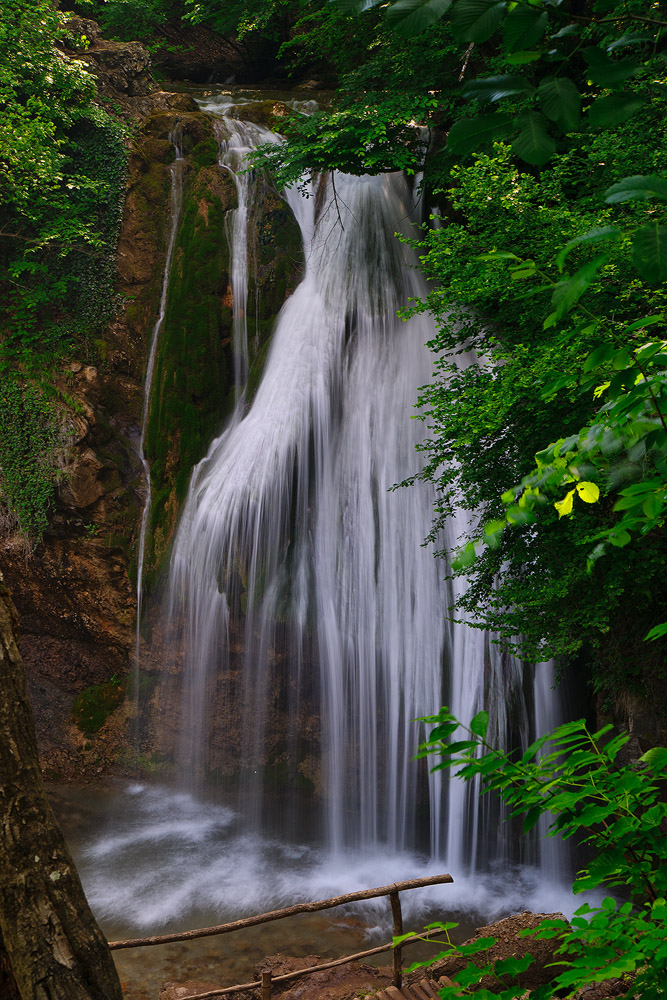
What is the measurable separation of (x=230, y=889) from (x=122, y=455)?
22.0 feet

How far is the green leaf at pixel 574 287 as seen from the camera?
4.24ft

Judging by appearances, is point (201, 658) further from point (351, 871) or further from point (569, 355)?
point (569, 355)

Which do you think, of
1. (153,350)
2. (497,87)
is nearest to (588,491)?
(497,87)

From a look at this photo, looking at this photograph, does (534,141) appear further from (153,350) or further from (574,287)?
(153,350)

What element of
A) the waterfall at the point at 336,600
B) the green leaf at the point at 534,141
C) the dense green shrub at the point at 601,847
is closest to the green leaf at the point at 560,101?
the green leaf at the point at 534,141

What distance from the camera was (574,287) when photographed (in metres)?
1.32

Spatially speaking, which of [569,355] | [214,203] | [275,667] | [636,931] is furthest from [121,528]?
[636,931]

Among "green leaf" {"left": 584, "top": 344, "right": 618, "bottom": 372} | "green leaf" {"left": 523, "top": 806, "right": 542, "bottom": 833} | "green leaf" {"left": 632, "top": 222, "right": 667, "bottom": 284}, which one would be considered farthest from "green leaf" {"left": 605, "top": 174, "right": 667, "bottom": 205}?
"green leaf" {"left": 523, "top": 806, "right": 542, "bottom": 833}

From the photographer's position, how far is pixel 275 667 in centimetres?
965

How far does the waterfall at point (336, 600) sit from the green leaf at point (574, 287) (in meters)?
7.57

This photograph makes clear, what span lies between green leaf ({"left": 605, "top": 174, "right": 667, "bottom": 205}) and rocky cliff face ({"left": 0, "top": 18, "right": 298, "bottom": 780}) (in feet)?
32.6

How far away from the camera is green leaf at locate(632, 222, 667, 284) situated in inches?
47.1

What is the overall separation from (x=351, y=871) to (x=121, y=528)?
20.0ft

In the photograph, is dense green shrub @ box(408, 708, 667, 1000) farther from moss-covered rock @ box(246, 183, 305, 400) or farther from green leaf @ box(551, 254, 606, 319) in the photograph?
moss-covered rock @ box(246, 183, 305, 400)
